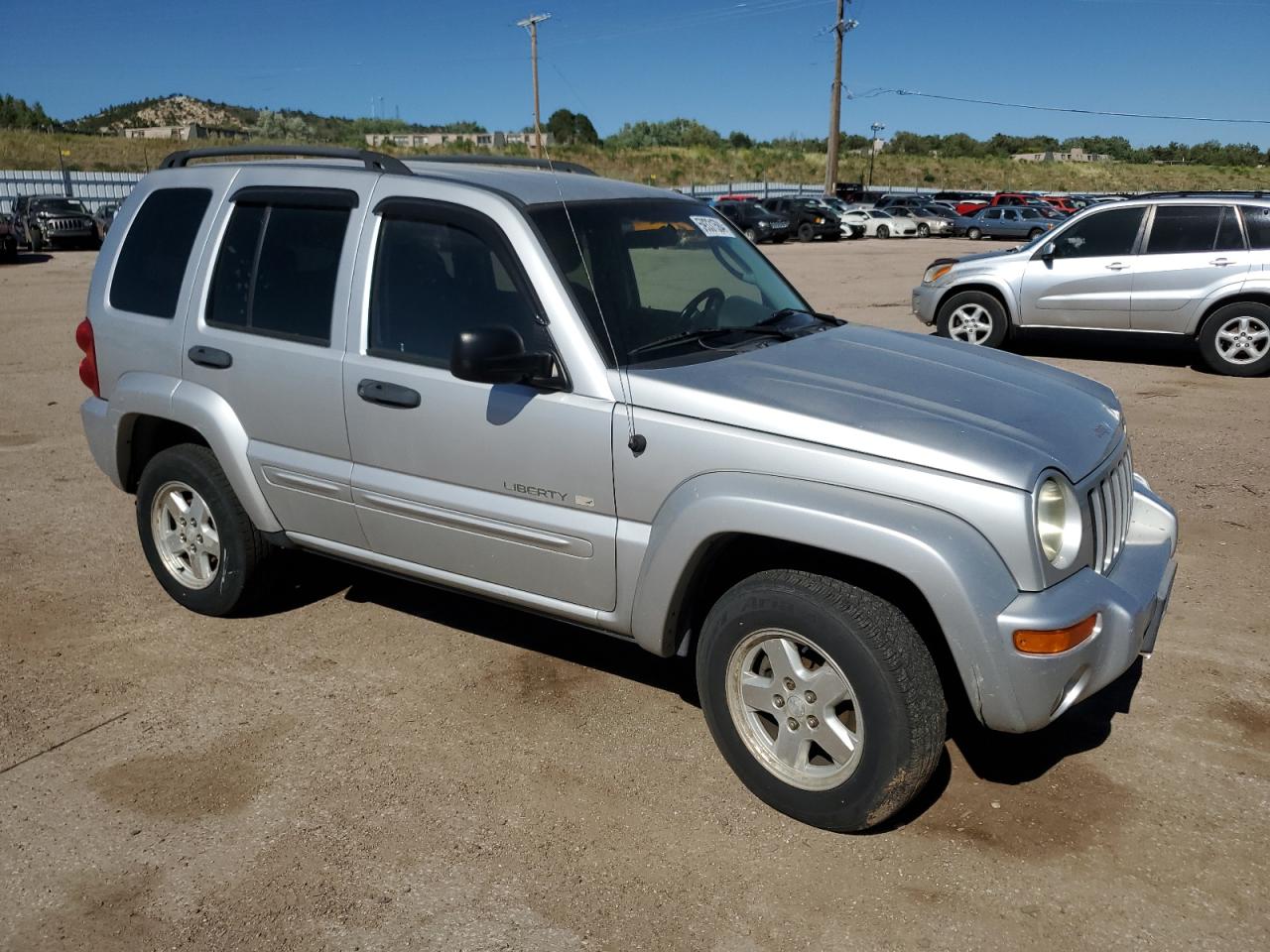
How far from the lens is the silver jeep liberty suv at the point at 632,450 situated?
10.1 ft

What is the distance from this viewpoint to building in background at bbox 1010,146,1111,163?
321 feet

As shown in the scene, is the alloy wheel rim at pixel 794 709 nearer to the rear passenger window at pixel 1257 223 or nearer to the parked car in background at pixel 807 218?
the rear passenger window at pixel 1257 223

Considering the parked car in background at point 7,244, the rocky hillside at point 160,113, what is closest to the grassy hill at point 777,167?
the parked car in background at point 7,244

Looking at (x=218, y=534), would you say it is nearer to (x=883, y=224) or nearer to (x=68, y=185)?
(x=883, y=224)

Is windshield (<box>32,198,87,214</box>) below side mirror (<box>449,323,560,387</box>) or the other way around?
below

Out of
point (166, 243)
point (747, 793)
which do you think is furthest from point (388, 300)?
point (747, 793)

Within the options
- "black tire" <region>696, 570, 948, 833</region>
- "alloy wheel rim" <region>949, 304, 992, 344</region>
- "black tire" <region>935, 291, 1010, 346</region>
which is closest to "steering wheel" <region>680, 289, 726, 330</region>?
"black tire" <region>696, 570, 948, 833</region>

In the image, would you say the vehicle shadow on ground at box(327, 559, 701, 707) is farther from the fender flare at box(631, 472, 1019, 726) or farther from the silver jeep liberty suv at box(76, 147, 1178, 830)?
the fender flare at box(631, 472, 1019, 726)

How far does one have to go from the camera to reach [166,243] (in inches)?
189

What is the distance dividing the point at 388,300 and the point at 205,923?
7.13 ft

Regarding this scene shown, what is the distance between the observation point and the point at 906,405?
11.0ft

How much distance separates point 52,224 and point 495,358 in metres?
33.4

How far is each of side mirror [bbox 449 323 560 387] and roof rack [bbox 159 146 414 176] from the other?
3.42 feet

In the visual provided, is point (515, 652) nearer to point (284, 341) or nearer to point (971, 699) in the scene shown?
point (284, 341)
